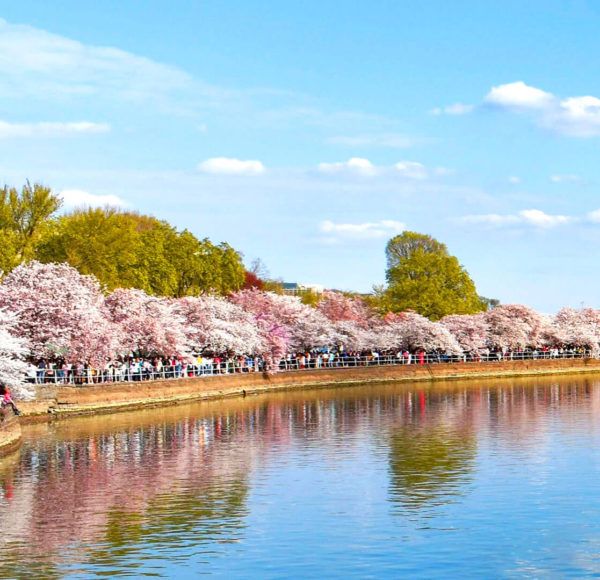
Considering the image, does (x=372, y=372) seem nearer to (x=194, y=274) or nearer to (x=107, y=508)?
(x=194, y=274)

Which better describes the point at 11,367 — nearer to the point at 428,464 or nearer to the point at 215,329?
the point at 428,464

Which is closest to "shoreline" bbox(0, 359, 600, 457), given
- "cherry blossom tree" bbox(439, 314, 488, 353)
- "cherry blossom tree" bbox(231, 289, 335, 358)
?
"cherry blossom tree" bbox(439, 314, 488, 353)

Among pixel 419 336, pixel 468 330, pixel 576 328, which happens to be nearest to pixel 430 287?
pixel 468 330

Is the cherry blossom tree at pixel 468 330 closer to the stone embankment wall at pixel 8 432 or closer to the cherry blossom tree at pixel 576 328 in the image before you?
the cherry blossom tree at pixel 576 328

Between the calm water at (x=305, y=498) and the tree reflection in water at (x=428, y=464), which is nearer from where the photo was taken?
the calm water at (x=305, y=498)

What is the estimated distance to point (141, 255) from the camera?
3846 inches

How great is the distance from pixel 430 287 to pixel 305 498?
96919mm

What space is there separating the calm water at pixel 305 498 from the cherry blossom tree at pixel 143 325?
17058 mm

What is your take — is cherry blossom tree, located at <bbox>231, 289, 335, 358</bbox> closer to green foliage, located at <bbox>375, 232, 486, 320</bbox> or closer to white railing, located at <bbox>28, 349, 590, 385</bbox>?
white railing, located at <bbox>28, 349, 590, 385</bbox>

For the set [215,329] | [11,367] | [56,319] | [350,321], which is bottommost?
[11,367]

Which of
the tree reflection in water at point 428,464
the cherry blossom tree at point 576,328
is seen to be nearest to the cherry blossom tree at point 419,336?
the cherry blossom tree at point 576,328

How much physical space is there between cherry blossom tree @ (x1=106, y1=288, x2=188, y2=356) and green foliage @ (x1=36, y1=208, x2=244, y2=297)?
6826 millimetres

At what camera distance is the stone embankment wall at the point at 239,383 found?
62.0m

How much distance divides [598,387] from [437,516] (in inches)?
2512
